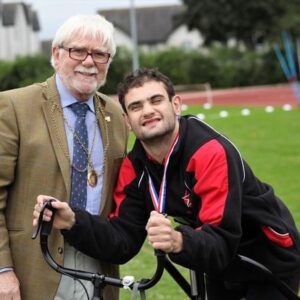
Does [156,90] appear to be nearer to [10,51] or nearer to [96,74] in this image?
[96,74]

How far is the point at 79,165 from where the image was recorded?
10.4 feet

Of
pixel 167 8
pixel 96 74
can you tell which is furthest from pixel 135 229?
pixel 167 8

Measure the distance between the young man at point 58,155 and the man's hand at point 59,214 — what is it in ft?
0.83

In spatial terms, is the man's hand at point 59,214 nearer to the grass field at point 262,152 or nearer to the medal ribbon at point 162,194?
the medal ribbon at point 162,194

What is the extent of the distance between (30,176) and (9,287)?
0.50 m

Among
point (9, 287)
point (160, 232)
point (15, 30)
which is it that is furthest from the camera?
point (15, 30)

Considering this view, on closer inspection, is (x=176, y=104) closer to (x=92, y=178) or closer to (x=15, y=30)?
(x=92, y=178)

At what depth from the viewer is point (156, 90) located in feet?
9.48

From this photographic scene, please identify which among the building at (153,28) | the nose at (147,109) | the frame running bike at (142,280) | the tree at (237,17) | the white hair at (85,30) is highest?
the white hair at (85,30)

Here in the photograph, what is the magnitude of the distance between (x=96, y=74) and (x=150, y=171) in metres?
0.54

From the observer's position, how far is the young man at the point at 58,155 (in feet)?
10.1

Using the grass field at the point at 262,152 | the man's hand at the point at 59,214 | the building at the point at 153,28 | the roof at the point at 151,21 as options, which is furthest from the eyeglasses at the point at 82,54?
the roof at the point at 151,21

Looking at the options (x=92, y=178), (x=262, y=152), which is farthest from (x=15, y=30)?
(x=92, y=178)

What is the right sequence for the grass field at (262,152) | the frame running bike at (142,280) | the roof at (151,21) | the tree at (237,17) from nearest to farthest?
1. the frame running bike at (142,280)
2. the grass field at (262,152)
3. the tree at (237,17)
4. the roof at (151,21)
